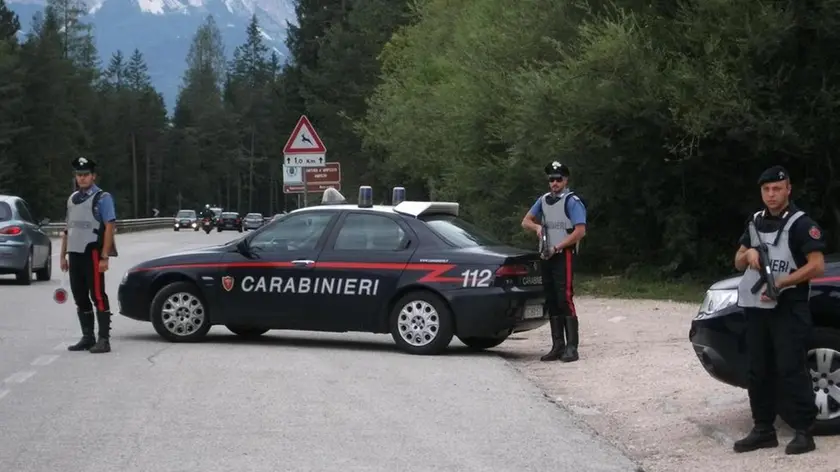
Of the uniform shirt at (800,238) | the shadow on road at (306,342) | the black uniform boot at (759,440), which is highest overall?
the uniform shirt at (800,238)

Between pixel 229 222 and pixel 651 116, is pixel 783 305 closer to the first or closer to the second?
pixel 651 116

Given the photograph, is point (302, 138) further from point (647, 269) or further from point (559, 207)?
point (559, 207)

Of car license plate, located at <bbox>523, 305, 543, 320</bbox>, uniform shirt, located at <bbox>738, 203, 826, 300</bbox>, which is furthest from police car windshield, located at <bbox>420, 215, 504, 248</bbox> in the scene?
uniform shirt, located at <bbox>738, 203, 826, 300</bbox>

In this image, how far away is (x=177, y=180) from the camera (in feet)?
455

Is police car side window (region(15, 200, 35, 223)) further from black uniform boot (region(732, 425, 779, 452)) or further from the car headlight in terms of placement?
black uniform boot (region(732, 425, 779, 452))

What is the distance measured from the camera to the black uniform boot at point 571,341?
1241 cm

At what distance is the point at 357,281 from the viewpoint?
504 inches

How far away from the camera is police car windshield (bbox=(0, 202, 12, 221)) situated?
73.2 feet

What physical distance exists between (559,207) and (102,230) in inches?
179

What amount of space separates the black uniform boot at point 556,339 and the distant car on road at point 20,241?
12571 millimetres

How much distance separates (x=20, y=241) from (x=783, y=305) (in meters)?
17.4

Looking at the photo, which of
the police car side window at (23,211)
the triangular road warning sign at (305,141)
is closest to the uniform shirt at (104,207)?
the police car side window at (23,211)

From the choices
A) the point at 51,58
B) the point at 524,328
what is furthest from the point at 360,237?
the point at 51,58

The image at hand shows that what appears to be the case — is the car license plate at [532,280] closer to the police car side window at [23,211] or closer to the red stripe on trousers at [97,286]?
the red stripe on trousers at [97,286]
